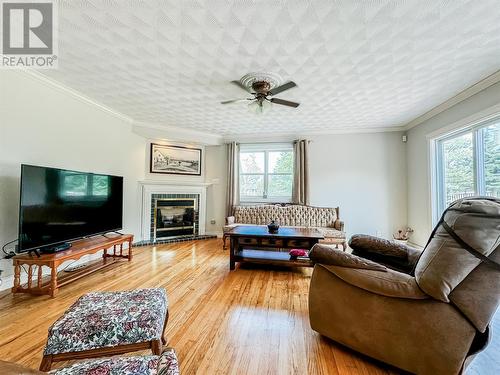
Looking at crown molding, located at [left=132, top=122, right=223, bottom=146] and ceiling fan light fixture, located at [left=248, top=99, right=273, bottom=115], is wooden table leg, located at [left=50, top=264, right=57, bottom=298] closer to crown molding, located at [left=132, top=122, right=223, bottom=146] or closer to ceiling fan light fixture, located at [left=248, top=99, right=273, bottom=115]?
ceiling fan light fixture, located at [left=248, top=99, right=273, bottom=115]

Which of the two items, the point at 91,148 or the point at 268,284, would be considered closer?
the point at 268,284

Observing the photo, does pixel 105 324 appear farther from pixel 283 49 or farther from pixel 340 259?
pixel 283 49

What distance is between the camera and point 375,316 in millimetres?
1454

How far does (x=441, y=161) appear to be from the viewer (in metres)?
3.91

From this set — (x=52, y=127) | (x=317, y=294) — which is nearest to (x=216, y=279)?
(x=317, y=294)

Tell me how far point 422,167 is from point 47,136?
6.19m

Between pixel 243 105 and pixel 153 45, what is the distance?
1.74 m

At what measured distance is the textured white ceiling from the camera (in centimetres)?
178

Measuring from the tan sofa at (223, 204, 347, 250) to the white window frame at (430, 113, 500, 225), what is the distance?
1.71m

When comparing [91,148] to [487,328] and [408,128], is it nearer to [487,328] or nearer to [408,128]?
[487,328]

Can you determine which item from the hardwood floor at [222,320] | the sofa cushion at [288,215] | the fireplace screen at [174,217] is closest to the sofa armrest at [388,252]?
the hardwood floor at [222,320]

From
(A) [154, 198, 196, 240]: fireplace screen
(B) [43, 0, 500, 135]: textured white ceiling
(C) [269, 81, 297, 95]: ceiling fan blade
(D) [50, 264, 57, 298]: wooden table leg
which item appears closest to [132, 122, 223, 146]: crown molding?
(B) [43, 0, 500, 135]: textured white ceiling

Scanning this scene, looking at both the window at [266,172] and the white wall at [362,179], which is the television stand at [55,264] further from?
the white wall at [362,179]

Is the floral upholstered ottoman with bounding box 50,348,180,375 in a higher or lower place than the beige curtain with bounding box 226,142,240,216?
lower
